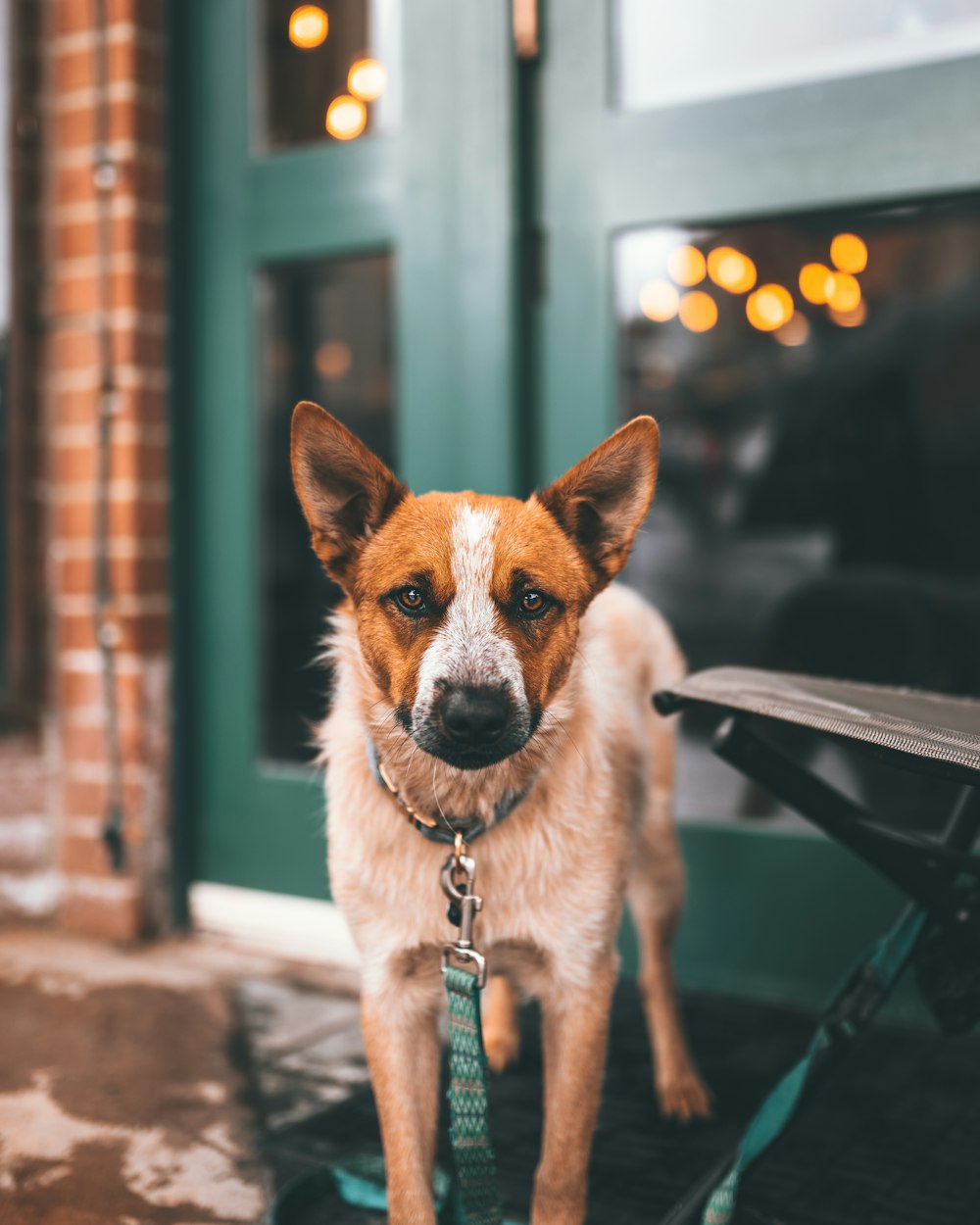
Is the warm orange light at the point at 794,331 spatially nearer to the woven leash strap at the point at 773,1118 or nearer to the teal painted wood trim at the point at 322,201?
the teal painted wood trim at the point at 322,201

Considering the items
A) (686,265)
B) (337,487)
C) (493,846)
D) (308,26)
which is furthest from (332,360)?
(493,846)

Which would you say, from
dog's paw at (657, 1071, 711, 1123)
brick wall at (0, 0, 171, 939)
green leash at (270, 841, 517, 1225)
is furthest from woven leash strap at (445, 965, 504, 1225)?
brick wall at (0, 0, 171, 939)

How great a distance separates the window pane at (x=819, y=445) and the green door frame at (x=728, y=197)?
3.2 inches

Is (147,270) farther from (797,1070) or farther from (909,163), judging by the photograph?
(797,1070)

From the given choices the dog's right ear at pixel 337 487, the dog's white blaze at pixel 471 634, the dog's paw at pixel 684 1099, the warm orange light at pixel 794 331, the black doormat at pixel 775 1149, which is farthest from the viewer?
the warm orange light at pixel 794 331

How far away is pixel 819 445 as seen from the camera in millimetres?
3170

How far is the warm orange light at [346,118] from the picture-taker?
122 inches

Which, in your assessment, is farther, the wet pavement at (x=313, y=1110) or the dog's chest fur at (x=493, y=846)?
the wet pavement at (x=313, y=1110)

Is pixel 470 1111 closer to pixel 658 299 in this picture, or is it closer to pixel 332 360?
pixel 658 299

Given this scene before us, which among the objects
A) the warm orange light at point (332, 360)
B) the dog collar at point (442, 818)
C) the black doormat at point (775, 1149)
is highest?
the warm orange light at point (332, 360)

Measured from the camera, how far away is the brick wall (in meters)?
3.16

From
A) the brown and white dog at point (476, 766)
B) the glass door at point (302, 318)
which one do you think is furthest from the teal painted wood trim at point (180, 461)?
the brown and white dog at point (476, 766)

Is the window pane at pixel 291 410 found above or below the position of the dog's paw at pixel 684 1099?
Answer: above

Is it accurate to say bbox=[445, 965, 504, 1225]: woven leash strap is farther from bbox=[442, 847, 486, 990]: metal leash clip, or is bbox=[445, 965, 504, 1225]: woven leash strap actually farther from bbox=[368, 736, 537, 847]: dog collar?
bbox=[368, 736, 537, 847]: dog collar
